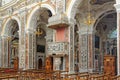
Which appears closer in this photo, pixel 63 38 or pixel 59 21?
pixel 59 21

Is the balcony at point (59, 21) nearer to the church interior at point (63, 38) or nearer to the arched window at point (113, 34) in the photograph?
the church interior at point (63, 38)

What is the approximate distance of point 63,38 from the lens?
13.2 m

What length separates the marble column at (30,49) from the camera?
1636 centimetres

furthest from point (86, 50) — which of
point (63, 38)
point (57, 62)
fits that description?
point (57, 62)

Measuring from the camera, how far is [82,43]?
1619cm

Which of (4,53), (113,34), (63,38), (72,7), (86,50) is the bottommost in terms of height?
(4,53)

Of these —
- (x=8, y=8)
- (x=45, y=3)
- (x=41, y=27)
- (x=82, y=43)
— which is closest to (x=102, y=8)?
(x=82, y=43)

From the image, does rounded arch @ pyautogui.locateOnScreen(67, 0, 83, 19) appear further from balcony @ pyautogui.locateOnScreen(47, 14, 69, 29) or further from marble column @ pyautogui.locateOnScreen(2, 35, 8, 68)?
marble column @ pyautogui.locateOnScreen(2, 35, 8, 68)

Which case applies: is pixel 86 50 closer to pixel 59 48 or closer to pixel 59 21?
pixel 59 48

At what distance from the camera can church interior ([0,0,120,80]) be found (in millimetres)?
12445

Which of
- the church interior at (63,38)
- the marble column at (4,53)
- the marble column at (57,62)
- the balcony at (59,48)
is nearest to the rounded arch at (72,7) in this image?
the church interior at (63,38)

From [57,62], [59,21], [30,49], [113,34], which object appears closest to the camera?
[59,21]

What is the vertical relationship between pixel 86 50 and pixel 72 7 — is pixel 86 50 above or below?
below

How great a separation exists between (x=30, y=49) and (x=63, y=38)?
408 cm
